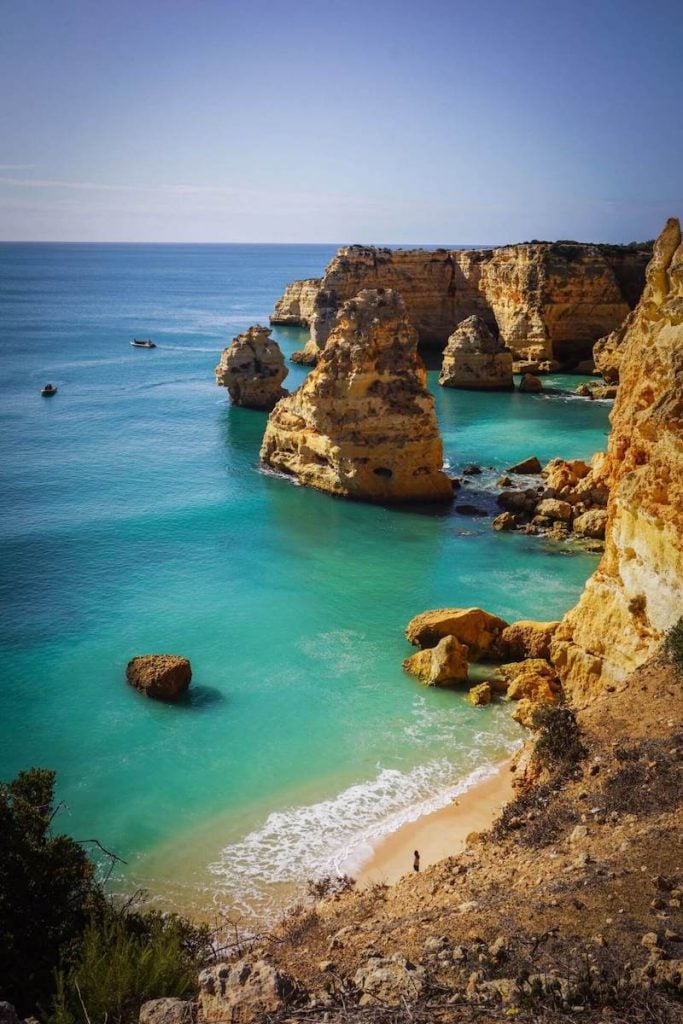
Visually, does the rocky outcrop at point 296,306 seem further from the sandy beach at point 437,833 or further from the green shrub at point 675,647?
the green shrub at point 675,647

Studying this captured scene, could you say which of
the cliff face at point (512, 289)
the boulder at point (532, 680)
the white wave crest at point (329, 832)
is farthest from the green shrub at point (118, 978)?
the cliff face at point (512, 289)

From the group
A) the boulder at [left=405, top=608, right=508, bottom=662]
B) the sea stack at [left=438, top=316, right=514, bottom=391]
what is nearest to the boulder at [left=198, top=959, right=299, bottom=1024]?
the boulder at [left=405, top=608, right=508, bottom=662]

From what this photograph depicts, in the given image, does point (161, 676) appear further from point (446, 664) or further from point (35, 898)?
point (35, 898)

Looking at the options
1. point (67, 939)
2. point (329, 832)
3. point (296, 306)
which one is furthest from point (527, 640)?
point (296, 306)

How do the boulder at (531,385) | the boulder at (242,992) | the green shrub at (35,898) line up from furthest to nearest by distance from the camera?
the boulder at (531,385), the green shrub at (35,898), the boulder at (242,992)

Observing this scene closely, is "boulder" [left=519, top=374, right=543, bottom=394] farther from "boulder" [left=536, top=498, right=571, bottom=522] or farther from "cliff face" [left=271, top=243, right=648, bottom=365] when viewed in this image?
"boulder" [left=536, top=498, right=571, bottom=522]
